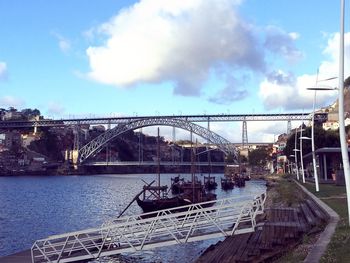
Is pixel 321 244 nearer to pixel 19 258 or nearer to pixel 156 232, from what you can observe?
pixel 156 232

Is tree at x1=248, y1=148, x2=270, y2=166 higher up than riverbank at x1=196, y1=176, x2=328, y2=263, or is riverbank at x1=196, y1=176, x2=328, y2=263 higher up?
tree at x1=248, y1=148, x2=270, y2=166

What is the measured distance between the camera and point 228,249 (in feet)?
66.8

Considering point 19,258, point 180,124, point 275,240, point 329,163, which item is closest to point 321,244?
point 275,240

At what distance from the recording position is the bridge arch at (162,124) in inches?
6216

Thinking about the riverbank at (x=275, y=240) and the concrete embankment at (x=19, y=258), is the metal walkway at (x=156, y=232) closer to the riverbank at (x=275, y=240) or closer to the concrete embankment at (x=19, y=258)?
the concrete embankment at (x=19, y=258)

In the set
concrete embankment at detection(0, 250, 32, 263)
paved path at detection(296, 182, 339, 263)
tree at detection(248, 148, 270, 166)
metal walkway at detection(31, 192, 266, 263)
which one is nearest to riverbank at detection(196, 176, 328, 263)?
paved path at detection(296, 182, 339, 263)

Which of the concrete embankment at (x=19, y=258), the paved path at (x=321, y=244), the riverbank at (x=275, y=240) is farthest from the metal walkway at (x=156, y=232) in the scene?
the paved path at (x=321, y=244)

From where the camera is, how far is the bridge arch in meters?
158

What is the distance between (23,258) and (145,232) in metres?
5.59

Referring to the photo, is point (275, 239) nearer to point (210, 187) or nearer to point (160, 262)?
point (160, 262)

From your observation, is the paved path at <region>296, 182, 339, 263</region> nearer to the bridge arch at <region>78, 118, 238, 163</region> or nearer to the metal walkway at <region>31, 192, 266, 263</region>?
the metal walkway at <region>31, 192, 266, 263</region>

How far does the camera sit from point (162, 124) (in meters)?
166

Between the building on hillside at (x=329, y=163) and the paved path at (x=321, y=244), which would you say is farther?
the building on hillside at (x=329, y=163)

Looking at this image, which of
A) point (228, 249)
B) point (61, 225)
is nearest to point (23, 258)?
point (228, 249)
